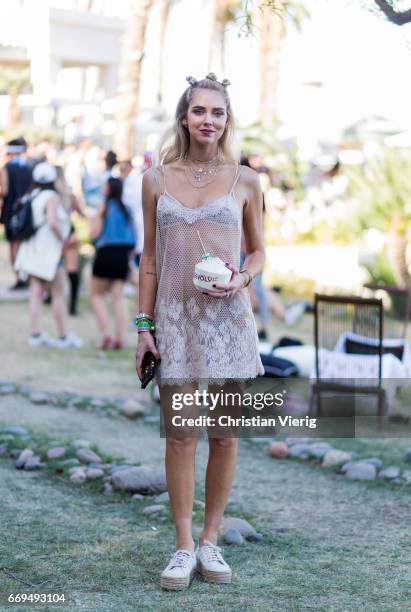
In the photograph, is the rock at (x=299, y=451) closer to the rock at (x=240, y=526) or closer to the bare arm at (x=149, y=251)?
the rock at (x=240, y=526)

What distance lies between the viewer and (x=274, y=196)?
780 inches

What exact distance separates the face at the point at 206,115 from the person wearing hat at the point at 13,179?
32.4 ft

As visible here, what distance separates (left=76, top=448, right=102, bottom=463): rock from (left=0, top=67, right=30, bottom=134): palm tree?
2797 cm

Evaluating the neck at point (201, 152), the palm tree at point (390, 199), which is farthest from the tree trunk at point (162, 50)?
the neck at point (201, 152)

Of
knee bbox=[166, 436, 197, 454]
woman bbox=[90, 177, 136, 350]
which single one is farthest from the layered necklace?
woman bbox=[90, 177, 136, 350]

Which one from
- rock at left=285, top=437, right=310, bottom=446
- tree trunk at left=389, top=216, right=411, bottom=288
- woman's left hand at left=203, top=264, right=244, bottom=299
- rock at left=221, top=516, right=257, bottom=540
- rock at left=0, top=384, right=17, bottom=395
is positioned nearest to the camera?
woman's left hand at left=203, top=264, right=244, bottom=299

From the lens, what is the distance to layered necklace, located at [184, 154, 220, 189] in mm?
4176

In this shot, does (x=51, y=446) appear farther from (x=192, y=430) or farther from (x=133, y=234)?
(x=133, y=234)

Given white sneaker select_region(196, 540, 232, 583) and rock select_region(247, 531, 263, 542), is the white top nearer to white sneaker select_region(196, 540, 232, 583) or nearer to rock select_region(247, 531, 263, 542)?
rock select_region(247, 531, 263, 542)

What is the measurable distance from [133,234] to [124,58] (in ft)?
38.3

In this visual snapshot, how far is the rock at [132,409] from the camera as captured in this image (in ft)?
25.7

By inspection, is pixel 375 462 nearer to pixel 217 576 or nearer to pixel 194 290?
pixel 217 576

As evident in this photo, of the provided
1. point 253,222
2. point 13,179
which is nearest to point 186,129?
point 253,222

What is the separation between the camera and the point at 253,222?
4270 millimetres
